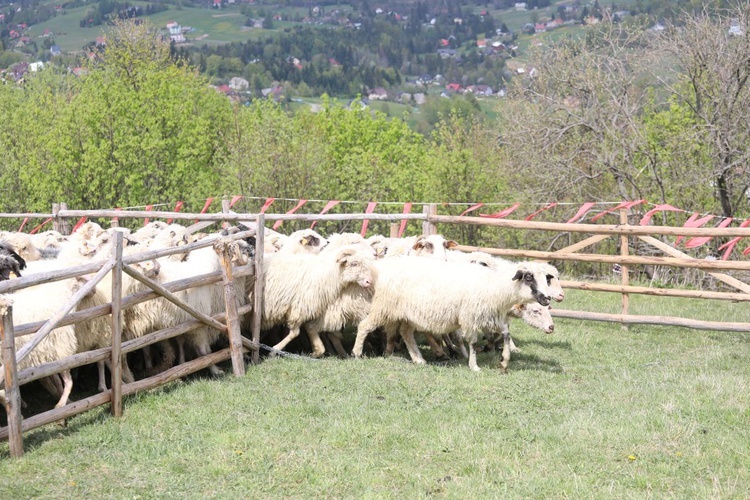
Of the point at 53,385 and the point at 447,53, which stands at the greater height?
the point at 447,53

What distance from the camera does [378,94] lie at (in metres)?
100

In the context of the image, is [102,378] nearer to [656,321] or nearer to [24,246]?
[24,246]

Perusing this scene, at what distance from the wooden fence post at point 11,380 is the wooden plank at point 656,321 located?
776 cm

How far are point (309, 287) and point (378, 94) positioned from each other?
303 feet

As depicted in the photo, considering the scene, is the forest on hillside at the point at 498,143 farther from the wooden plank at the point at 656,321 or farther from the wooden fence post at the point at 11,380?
the wooden fence post at the point at 11,380

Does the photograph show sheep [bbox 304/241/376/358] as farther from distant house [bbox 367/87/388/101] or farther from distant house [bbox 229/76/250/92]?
distant house [bbox 367/87/388/101]

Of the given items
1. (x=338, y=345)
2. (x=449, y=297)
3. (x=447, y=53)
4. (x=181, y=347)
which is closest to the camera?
(x=181, y=347)

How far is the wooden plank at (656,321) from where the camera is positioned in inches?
420

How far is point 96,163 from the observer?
2439 centimetres

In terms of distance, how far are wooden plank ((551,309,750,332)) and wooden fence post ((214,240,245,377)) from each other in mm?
5029

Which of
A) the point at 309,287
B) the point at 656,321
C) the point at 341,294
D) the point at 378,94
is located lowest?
the point at 378,94

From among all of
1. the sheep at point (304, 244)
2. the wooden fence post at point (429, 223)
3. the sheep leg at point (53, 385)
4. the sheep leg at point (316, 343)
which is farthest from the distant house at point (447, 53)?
the sheep leg at point (53, 385)

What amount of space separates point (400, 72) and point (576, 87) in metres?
101

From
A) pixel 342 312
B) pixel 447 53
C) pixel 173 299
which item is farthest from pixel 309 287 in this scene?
pixel 447 53
